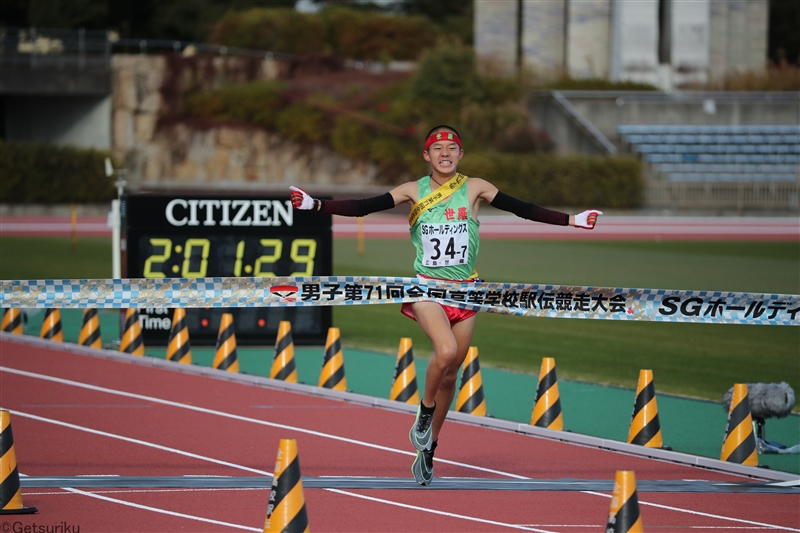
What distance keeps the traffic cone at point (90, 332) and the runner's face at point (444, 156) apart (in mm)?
8097

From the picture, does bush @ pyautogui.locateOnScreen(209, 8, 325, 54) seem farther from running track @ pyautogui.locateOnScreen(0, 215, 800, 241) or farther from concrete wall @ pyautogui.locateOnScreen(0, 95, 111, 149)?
running track @ pyautogui.locateOnScreen(0, 215, 800, 241)

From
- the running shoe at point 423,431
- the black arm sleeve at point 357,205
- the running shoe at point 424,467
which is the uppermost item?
the black arm sleeve at point 357,205

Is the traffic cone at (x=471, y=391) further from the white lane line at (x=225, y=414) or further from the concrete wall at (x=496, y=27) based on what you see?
the concrete wall at (x=496, y=27)

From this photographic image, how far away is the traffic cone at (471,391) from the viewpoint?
35.1ft

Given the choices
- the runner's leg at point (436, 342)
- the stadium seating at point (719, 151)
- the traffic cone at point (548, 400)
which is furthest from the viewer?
the stadium seating at point (719, 151)

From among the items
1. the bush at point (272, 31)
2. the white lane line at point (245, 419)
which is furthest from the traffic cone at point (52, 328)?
the bush at point (272, 31)

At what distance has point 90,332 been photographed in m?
14.5

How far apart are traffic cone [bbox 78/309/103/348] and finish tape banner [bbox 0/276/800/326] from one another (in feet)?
21.2

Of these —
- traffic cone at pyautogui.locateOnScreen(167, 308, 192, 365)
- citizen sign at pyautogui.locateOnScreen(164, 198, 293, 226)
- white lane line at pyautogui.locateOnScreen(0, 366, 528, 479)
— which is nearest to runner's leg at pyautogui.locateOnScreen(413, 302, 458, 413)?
white lane line at pyautogui.locateOnScreen(0, 366, 528, 479)

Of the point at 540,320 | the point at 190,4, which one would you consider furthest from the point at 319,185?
the point at 540,320

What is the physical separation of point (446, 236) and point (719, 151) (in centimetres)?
4248

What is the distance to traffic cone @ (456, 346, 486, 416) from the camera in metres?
10.7

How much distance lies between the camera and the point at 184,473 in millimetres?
8094

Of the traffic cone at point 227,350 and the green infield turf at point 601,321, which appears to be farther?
the green infield turf at point 601,321
